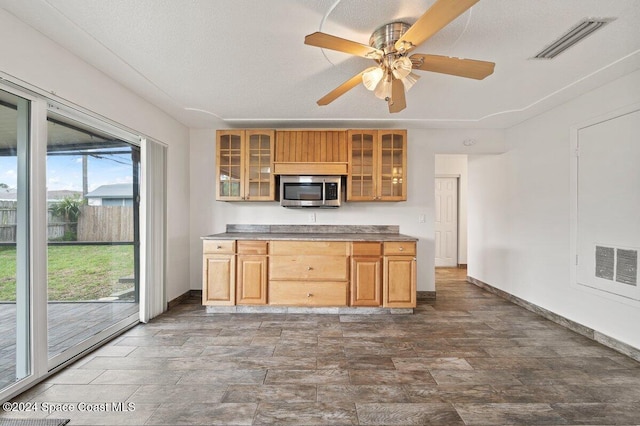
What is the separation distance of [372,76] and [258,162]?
218 cm

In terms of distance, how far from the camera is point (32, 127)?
76.7 inches

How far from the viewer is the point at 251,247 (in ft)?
11.1

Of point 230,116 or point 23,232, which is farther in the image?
point 230,116

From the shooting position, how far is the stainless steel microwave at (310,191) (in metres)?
3.68

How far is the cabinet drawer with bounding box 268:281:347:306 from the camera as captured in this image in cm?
335

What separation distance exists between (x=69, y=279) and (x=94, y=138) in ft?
4.24

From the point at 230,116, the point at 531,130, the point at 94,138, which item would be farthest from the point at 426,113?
the point at 94,138

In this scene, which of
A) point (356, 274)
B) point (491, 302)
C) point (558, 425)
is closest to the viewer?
point (558, 425)

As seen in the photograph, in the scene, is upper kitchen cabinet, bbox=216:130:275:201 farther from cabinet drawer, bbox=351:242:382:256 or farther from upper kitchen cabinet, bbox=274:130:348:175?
cabinet drawer, bbox=351:242:382:256

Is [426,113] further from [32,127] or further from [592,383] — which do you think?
[32,127]

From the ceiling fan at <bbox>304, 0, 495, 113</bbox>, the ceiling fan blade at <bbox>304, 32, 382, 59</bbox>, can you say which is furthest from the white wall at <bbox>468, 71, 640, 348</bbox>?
the ceiling fan blade at <bbox>304, 32, 382, 59</bbox>

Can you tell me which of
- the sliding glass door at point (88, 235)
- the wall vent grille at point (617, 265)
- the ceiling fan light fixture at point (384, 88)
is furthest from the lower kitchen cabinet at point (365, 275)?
the sliding glass door at point (88, 235)

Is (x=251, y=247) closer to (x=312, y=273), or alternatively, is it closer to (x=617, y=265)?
(x=312, y=273)

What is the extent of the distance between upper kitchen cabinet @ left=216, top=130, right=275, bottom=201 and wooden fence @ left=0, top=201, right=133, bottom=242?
1.11 meters
